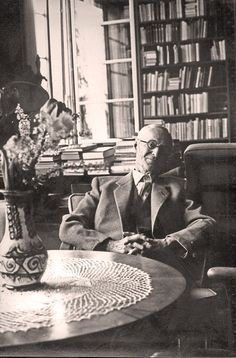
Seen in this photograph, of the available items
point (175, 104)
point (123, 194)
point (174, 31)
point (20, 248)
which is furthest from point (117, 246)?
point (174, 31)

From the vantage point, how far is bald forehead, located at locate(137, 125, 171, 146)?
208 cm

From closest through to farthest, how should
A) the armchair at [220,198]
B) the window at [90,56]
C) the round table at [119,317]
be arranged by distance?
the round table at [119,317] → the armchair at [220,198] → the window at [90,56]

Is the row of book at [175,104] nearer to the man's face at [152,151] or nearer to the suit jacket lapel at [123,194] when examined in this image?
the man's face at [152,151]

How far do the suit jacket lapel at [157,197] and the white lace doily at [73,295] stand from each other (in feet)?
1.29

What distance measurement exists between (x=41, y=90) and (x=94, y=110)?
26 cm

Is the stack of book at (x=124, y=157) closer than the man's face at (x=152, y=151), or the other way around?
the man's face at (x=152, y=151)

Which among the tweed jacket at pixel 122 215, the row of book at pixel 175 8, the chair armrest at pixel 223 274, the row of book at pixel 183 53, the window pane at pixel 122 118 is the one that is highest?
the row of book at pixel 175 8

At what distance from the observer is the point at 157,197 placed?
2105mm

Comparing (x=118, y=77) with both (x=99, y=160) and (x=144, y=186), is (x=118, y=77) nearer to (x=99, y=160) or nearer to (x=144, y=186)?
(x=99, y=160)

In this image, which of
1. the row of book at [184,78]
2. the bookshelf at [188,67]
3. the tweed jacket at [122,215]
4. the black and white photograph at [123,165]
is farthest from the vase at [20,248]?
the row of book at [184,78]

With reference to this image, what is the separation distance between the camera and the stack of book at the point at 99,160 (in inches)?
89.0

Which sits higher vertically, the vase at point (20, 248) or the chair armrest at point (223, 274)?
the vase at point (20, 248)

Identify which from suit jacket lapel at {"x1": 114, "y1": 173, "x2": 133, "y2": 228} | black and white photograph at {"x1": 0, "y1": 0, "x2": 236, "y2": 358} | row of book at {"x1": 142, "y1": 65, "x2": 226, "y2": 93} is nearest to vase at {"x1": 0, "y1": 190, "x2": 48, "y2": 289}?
black and white photograph at {"x1": 0, "y1": 0, "x2": 236, "y2": 358}

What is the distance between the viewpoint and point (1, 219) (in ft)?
7.54
